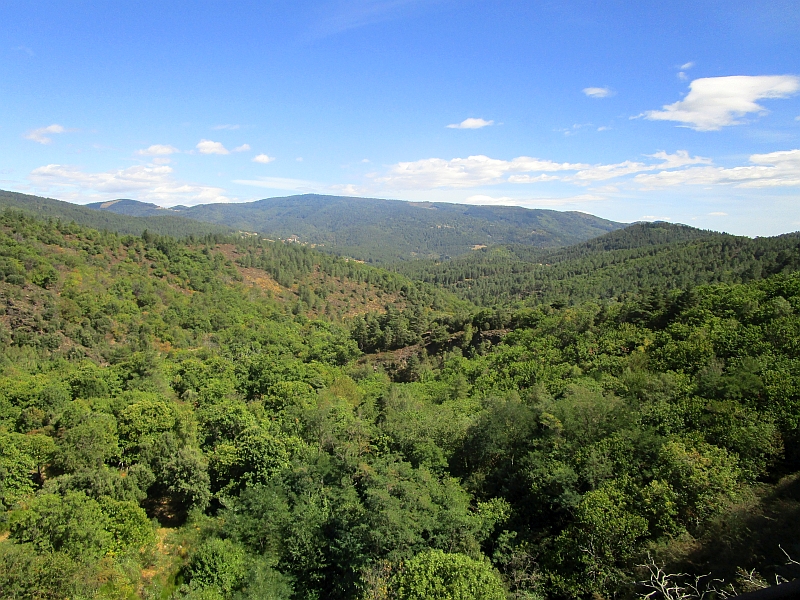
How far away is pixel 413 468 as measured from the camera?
2656cm

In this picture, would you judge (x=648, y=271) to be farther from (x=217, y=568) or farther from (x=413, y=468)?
(x=217, y=568)

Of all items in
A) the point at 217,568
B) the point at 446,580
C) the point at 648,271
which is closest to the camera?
the point at 446,580

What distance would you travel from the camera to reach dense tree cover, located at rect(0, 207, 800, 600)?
1805 centimetres

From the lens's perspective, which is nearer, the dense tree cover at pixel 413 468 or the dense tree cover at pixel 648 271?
the dense tree cover at pixel 413 468

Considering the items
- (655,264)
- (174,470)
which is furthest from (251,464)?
(655,264)

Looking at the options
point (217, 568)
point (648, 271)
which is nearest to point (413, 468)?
point (217, 568)

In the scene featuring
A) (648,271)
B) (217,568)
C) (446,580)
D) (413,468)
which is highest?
(648,271)

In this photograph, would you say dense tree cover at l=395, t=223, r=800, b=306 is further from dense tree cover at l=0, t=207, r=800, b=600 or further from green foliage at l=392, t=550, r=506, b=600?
green foliage at l=392, t=550, r=506, b=600

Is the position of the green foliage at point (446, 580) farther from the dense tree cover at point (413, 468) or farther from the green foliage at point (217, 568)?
the green foliage at point (217, 568)

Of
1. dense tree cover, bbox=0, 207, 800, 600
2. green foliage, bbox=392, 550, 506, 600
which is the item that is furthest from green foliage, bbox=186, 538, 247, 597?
green foliage, bbox=392, 550, 506, 600

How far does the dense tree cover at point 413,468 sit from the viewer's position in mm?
18047

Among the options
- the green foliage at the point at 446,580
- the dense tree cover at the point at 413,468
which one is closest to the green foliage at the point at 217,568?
the dense tree cover at the point at 413,468

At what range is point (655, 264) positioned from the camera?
14512 centimetres

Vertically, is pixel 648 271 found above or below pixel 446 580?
above
